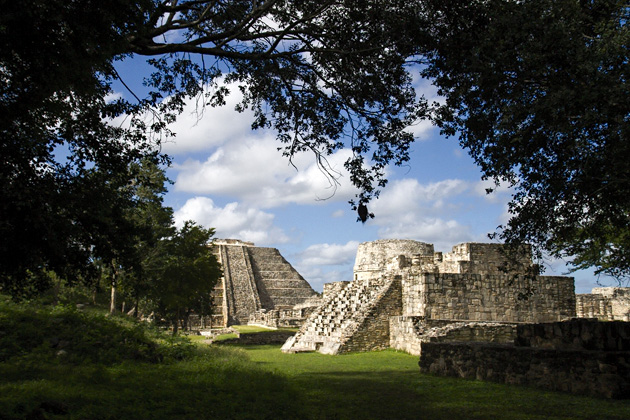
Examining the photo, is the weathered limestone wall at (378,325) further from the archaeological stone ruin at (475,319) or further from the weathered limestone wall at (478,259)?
the weathered limestone wall at (478,259)

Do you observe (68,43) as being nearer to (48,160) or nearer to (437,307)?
(48,160)

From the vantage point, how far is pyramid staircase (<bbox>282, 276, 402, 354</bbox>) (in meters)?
19.5

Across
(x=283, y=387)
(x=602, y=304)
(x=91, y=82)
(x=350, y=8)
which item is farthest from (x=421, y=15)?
(x=602, y=304)

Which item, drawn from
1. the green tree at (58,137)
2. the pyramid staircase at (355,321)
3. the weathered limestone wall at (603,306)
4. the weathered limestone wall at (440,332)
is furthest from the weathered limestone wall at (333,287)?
the green tree at (58,137)

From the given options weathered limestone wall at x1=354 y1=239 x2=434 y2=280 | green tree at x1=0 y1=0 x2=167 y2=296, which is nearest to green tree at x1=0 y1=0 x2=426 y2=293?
green tree at x1=0 y1=0 x2=167 y2=296

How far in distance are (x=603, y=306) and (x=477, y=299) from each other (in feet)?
49.5

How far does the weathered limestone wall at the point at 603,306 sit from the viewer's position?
3036 cm

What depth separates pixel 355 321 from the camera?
797 inches

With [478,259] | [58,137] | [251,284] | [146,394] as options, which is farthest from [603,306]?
[251,284]

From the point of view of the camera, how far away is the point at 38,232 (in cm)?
730

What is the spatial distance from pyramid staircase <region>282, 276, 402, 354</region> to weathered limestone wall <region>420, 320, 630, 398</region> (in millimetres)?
7893

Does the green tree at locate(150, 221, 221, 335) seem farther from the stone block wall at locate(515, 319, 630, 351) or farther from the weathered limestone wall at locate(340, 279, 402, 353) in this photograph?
the stone block wall at locate(515, 319, 630, 351)

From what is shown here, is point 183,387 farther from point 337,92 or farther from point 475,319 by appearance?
point 475,319

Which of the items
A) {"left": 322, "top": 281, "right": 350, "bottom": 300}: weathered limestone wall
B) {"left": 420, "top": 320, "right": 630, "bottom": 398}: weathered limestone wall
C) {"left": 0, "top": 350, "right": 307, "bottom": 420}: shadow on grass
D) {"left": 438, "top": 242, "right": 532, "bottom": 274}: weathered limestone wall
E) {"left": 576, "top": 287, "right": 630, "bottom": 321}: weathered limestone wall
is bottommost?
{"left": 0, "top": 350, "right": 307, "bottom": 420}: shadow on grass
